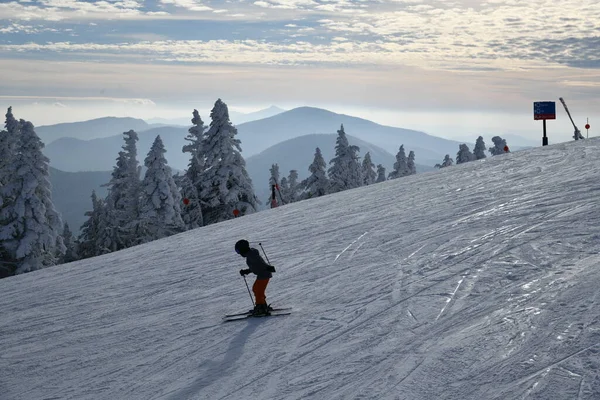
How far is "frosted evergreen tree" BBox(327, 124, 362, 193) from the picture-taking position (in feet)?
178

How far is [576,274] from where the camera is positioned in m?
9.60

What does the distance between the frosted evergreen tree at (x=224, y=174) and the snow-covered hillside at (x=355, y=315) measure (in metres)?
22.7

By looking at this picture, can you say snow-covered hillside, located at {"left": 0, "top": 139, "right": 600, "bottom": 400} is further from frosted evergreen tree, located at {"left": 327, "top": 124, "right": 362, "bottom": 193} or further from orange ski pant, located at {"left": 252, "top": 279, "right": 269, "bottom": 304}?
frosted evergreen tree, located at {"left": 327, "top": 124, "right": 362, "bottom": 193}

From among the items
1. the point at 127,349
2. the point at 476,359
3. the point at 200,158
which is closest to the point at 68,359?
the point at 127,349

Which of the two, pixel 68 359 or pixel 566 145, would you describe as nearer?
pixel 68 359

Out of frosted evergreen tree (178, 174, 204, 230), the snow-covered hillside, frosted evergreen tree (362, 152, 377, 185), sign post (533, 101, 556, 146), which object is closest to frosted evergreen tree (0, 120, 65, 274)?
frosted evergreen tree (178, 174, 204, 230)

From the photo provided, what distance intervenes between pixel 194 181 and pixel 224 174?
7.17 meters

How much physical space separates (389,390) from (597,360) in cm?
221

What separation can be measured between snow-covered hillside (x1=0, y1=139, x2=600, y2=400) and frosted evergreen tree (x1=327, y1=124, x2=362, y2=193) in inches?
1408

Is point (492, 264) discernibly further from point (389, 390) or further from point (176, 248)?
point (176, 248)

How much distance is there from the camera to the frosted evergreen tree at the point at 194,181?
4334cm

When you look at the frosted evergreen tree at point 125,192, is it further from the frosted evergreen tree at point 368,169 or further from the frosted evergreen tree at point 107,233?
the frosted evergreen tree at point 368,169

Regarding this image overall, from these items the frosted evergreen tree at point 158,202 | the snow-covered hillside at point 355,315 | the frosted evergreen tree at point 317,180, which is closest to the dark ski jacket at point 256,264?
the snow-covered hillside at point 355,315

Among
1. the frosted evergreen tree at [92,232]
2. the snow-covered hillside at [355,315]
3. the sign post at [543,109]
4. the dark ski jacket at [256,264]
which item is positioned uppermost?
the sign post at [543,109]
